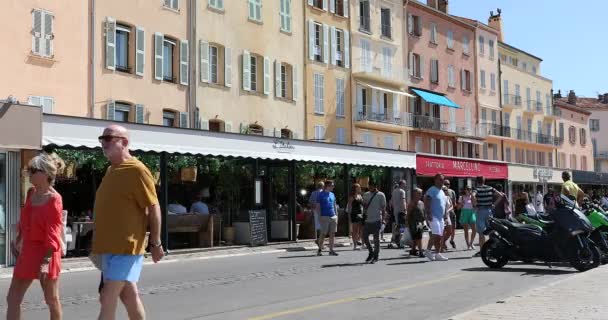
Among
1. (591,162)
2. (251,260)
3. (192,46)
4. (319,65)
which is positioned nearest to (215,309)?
(251,260)

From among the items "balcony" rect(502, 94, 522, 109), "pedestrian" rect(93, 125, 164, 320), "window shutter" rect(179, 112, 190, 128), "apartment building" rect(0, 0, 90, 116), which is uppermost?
"balcony" rect(502, 94, 522, 109)

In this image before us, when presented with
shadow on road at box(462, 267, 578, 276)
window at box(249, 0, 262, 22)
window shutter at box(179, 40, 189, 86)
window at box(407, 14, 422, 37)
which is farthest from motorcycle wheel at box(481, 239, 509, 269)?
window at box(407, 14, 422, 37)

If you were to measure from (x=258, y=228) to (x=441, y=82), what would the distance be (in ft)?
105

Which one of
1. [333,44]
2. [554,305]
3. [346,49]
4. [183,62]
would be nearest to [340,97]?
[346,49]

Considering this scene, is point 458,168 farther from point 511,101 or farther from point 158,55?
point 511,101

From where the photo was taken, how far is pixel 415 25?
50344mm

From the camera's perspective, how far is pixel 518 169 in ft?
163

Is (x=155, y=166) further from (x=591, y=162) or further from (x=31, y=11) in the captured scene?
(x=591, y=162)

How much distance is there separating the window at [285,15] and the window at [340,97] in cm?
581

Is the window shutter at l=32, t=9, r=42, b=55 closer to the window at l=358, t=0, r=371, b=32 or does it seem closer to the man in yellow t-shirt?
the man in yellow t-shirt

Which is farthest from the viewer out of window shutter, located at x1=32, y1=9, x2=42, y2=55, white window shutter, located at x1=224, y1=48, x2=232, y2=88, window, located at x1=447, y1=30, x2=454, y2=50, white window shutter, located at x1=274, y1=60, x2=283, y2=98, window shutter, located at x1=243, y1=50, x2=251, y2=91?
window, located at x1=447, y1=30, x2=454, y2=50

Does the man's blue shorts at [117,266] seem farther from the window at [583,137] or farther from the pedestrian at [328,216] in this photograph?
the window at [583,137]

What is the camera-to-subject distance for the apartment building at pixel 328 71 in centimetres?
3809

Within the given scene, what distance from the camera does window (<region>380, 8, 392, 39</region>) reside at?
46.0 m
